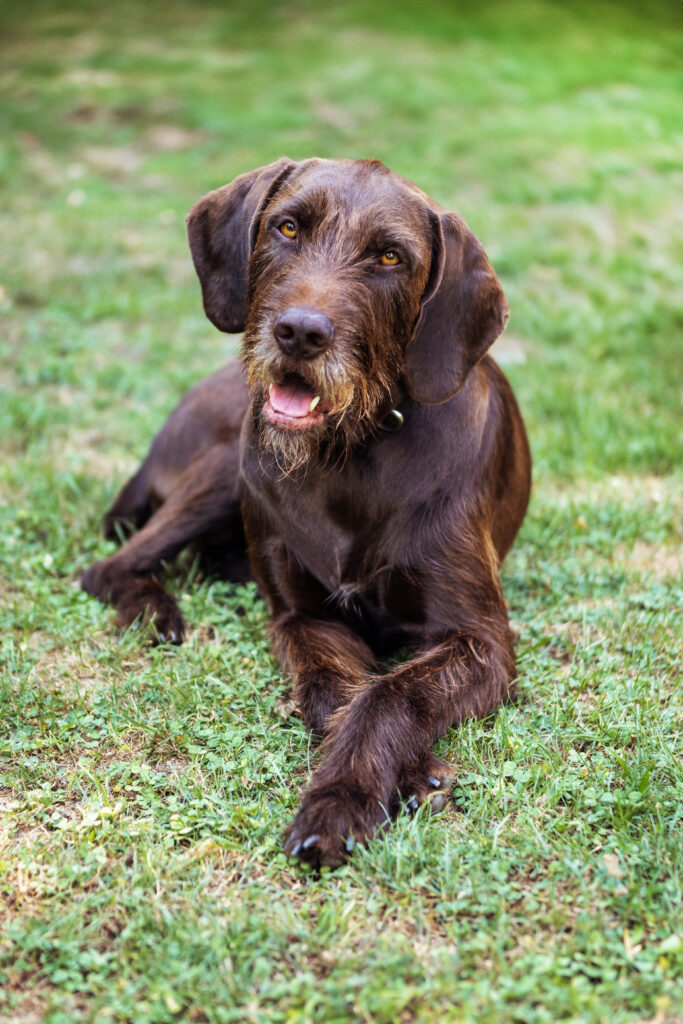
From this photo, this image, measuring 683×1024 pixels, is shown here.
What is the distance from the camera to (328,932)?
2.46 m

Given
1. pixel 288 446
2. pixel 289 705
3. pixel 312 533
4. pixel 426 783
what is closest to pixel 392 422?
pixel 288 446

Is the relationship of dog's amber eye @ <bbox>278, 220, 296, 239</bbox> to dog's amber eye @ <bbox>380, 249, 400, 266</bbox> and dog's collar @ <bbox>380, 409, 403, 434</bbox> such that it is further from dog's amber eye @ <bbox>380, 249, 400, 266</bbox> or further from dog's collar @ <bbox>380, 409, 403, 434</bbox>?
dog's collar @ <bbox>380, 409, 403, 434</bbox>

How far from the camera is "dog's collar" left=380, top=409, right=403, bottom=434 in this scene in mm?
3447

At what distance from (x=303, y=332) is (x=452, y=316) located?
24.4 inches

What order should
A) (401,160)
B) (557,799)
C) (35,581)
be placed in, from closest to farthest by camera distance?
(557,799)
(35,581)
(401,160)

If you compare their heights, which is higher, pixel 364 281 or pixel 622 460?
pixel 364 281

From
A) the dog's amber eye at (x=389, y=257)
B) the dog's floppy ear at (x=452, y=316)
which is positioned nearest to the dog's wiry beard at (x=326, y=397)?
the dog's floppy ear at (x=452, y=316)

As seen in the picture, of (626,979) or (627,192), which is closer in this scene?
(626,979)

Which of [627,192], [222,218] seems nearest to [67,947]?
[222,218]

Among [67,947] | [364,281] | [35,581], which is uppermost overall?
[364,281]

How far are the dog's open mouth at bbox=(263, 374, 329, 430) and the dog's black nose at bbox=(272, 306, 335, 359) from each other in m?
0.15

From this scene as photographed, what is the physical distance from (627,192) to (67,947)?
933 cm

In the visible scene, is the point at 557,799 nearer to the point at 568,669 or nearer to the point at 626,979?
the point at 626,979

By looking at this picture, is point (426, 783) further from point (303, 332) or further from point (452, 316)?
point (452, 316)
